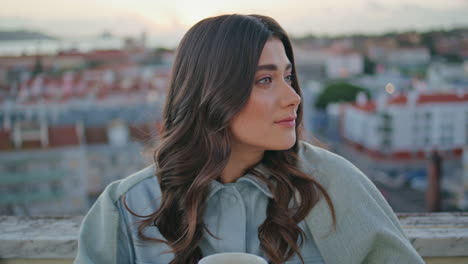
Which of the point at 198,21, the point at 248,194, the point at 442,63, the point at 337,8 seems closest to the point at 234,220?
the point at 248,194

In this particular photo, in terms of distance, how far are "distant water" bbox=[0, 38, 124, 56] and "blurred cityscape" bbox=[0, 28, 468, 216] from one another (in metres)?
0.17

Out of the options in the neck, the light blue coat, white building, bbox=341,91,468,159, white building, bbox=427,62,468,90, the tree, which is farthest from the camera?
the tree

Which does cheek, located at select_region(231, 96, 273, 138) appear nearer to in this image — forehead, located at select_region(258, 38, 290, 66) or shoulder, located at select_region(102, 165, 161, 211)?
forehead, located at select_region(258, 38, 290, 66)

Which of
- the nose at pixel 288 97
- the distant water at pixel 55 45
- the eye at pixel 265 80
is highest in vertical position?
the eye at pixel 265 80

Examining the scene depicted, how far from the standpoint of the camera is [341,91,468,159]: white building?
82.2 feet

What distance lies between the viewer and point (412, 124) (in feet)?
84.1

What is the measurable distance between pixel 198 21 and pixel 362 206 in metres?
0.37

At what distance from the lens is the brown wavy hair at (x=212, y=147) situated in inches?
31.7

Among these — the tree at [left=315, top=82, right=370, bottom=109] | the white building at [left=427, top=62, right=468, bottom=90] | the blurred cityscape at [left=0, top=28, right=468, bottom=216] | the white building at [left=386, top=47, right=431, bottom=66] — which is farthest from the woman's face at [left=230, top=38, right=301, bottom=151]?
the white building at [left=386, top=47, right=431, bottom=66]

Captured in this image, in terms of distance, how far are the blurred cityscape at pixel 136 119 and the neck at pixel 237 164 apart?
651 inches

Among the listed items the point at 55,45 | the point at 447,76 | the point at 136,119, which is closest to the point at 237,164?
the point at 136,119

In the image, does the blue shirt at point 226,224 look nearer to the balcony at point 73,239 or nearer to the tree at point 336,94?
the balcony at point 73,239

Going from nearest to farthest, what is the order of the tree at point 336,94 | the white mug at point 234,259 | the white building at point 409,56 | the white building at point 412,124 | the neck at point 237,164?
the white mug at point 234,259 → the neck at point 237,164 → the white building at point 412,124 → the tree at point 336,94 → the white building at point 409,56

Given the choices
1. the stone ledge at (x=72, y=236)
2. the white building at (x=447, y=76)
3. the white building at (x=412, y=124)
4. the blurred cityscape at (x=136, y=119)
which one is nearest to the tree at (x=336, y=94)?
the blurred cityscape at (x=136, y=119)
